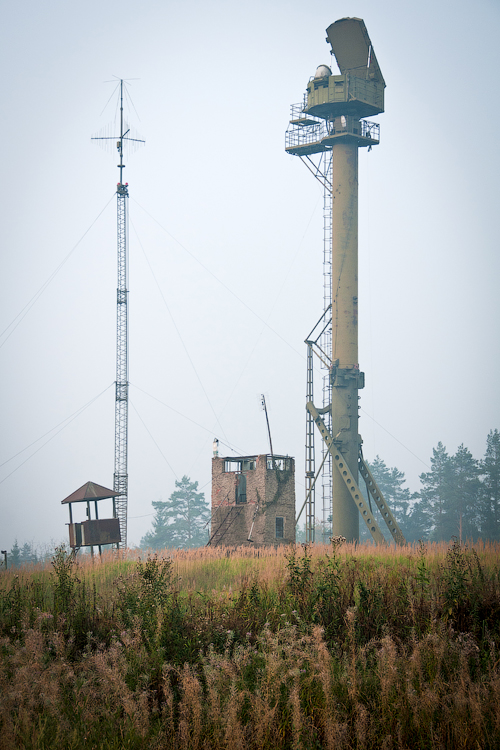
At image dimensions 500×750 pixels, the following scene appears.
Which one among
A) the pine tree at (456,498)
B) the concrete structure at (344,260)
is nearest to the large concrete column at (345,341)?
the concrete structure at (344,260)

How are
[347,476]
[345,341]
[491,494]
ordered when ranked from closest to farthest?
1. [347,476]
2. [345,341]
3. [491,494]

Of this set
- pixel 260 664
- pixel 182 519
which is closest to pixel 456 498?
pixel 182 519

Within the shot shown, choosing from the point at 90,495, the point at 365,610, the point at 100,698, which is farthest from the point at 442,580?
the point at 90,495

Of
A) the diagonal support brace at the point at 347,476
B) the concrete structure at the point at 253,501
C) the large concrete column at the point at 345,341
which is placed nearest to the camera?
the concrete structure at the point at 253,501

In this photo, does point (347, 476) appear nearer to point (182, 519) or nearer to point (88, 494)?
point (88, 494)

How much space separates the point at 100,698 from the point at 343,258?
33.8m

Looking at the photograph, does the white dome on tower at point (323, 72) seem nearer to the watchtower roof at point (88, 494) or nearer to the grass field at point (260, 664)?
the watchtower roof at point (88, 494)

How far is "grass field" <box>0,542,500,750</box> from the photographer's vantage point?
31.4 feet

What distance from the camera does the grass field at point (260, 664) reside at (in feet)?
31.4

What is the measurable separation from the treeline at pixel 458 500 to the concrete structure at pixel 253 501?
39501 mm

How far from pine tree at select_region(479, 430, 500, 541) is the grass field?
63321mm

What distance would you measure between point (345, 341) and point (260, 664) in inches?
1230

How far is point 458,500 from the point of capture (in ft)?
266

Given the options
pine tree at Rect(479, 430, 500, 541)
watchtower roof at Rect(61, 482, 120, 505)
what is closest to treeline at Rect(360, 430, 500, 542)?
pine tree at Rect(479, 430, 500, 541)
